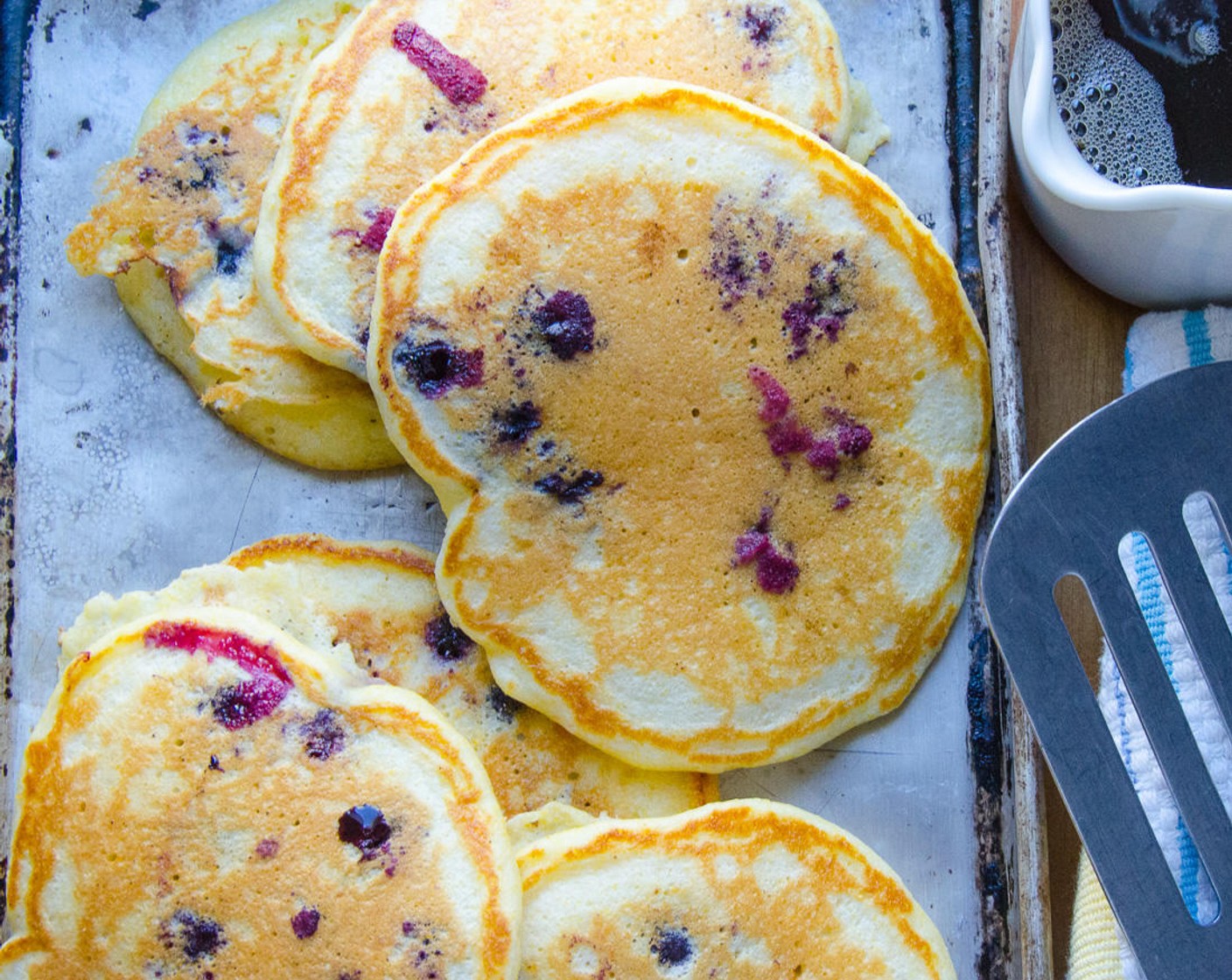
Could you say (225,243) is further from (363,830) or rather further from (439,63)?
(363,830)

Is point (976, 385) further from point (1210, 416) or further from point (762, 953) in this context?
point (762, 953)

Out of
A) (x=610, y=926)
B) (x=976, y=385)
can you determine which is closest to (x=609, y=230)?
(x=976, y=385)

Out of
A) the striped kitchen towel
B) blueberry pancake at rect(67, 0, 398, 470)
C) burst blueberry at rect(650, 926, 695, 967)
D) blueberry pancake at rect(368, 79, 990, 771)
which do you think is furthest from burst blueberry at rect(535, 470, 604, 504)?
the striped kitchen towel

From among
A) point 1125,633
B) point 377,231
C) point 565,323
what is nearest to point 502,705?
point 565,323

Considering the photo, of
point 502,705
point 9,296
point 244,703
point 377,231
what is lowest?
point 502,705

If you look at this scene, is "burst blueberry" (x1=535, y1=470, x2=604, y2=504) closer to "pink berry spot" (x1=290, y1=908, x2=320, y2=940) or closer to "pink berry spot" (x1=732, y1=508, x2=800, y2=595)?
"pink berry spot" (x1=732, y1=508, x2=800, y2=595)

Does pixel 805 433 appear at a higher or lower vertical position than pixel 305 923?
higher

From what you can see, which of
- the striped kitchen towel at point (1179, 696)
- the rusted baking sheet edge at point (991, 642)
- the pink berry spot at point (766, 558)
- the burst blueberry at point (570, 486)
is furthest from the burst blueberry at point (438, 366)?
the striped kitchen towel at point (1179, 696)

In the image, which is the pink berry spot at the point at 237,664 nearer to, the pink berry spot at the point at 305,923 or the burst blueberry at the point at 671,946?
the pink berry spot at the point at 305,923
